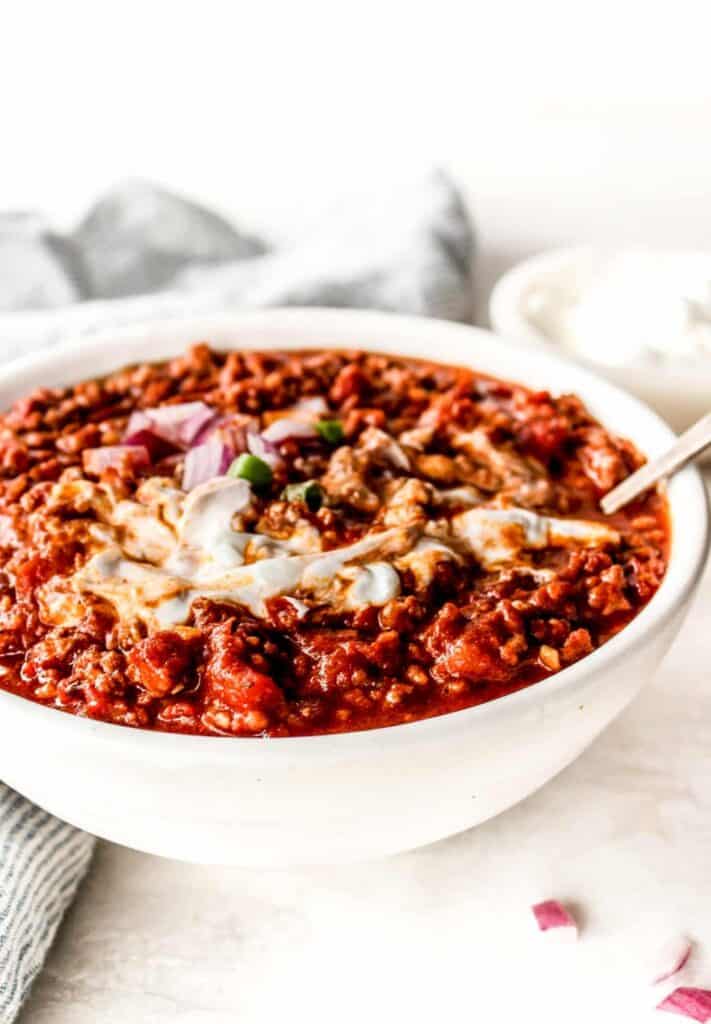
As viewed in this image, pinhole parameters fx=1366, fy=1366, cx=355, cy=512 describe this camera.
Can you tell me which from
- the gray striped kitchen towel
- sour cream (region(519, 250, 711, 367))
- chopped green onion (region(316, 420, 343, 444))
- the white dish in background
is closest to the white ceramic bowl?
chopped green onion (region(316, 420, 343, 444))

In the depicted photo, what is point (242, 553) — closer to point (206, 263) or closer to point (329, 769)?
point (329, 769)

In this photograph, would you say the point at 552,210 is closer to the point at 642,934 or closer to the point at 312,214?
the point at 312,214

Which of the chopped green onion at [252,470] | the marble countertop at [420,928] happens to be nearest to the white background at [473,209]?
the marble countertop at [420,928]

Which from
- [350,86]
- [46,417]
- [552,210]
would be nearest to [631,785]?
[46,417]

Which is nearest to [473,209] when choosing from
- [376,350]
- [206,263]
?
[206,263]

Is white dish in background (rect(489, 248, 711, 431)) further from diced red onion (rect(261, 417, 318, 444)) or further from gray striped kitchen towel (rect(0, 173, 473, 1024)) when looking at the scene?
diced red onion (rect(261, 417, 318, 444))

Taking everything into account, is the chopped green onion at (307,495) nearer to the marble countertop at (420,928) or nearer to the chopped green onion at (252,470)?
the chopped green onion at (252,470)

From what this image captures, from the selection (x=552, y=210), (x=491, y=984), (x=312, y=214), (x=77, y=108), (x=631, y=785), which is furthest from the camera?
(x=77, y=108)
